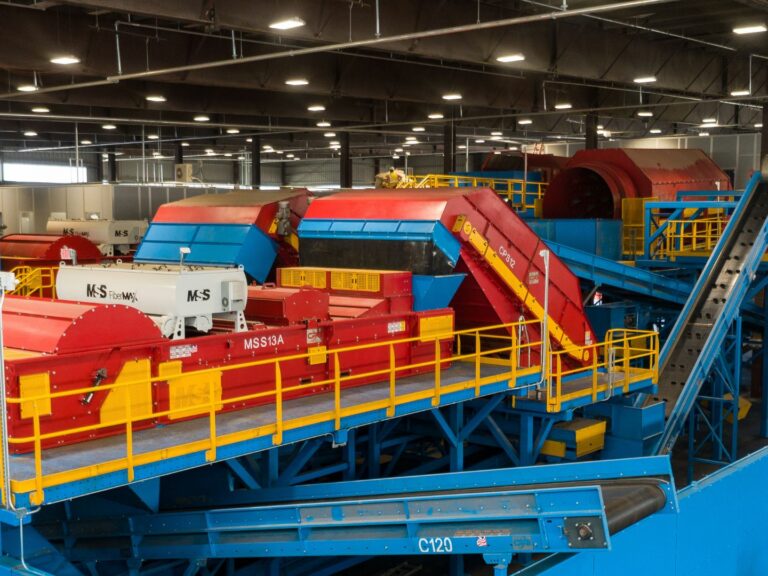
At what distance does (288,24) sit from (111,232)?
1318 cm

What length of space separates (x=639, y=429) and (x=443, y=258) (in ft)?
16.1

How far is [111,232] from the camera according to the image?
26562 millimetres

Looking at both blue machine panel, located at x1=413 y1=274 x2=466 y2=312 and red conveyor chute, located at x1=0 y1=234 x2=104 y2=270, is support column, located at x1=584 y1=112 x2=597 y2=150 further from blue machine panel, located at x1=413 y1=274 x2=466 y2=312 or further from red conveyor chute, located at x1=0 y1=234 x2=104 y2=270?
blue machine panel, located at x1=413 y1=274 x2=466 y2=312

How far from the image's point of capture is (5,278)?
23.2 ft

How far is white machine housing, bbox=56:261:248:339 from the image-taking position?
10570mm

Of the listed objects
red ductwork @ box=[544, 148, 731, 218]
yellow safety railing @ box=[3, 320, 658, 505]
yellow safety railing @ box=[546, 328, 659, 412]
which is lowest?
yellow safety railing @ box=[546, 328, 659, 412]

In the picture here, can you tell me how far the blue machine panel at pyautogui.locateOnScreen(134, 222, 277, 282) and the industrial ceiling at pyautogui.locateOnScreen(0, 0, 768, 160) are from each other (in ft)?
12.6

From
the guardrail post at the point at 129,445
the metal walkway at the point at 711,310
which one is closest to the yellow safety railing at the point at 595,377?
the metal walkway at the point at 711,310

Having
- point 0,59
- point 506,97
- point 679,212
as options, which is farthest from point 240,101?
point 679,212

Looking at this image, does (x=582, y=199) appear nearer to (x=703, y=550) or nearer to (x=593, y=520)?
(x=703, y=550)

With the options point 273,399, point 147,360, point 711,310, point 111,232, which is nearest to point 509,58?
point 711,310

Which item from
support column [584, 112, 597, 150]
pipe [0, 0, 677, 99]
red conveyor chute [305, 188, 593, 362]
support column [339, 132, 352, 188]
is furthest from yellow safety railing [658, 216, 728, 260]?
support column [339, 132, 352, 188]

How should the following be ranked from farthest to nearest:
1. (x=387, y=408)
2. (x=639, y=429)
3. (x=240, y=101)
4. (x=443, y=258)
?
(x=240, y=101), (x=639, y=429), (x=443, y=258), (x=387, y=408)

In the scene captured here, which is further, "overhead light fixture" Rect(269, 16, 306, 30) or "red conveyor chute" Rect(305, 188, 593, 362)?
"overhead light fixture" Rect(269, 16, 306, 30)
